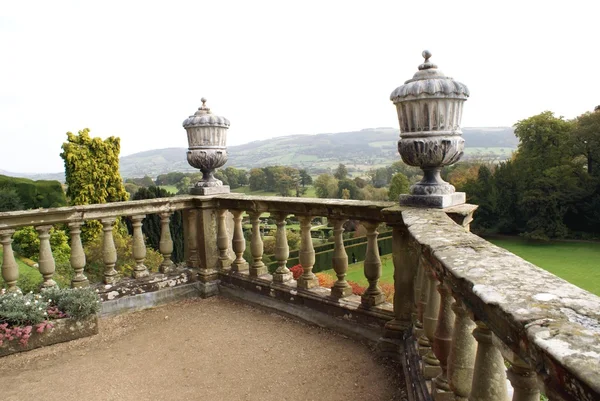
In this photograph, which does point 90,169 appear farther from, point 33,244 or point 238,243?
point 238,243

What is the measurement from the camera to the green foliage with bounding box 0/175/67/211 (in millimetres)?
27484

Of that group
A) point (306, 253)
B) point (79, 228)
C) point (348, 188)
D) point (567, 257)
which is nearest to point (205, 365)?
point (306, 253)

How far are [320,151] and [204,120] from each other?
13319 centimetres

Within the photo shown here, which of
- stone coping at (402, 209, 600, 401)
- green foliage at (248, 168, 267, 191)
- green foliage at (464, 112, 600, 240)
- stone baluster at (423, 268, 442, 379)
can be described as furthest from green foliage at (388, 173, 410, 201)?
stone coping at (402, 209, 600, 401)

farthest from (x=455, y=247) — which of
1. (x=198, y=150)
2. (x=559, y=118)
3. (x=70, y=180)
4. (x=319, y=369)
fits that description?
(x=559, y=118)

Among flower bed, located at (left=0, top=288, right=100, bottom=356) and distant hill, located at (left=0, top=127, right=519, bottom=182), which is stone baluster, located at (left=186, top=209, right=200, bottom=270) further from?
distant hill, located at (left=0, top=127, right=519, bottom=182)

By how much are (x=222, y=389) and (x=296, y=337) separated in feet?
3.44

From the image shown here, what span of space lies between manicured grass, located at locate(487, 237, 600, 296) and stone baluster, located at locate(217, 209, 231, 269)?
107ft

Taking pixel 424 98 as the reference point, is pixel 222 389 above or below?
below

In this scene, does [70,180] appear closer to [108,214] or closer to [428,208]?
[108,214]

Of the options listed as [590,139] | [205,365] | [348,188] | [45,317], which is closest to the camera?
[205,365]

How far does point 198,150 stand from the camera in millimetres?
5457

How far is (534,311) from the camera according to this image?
1127 millimetres

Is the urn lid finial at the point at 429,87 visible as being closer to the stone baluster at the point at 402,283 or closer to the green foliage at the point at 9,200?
the stone baluster at the point at 402,283
